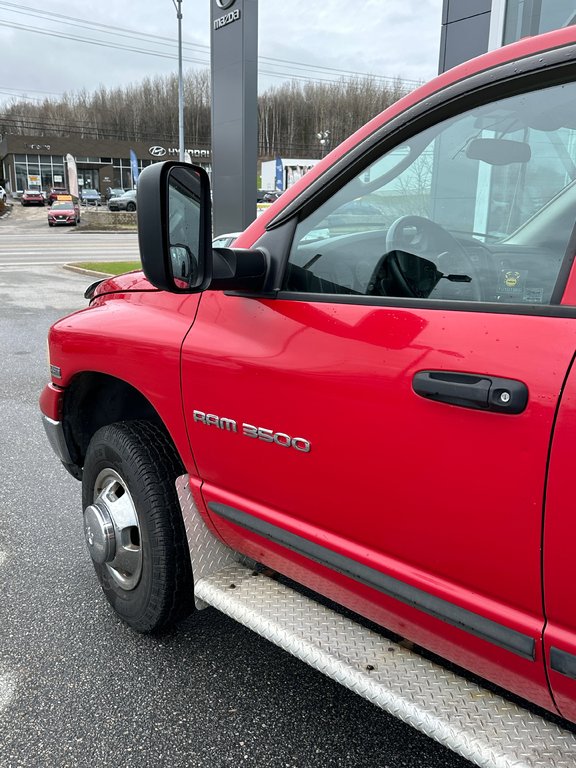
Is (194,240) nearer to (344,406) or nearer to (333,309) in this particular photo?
(333,309)

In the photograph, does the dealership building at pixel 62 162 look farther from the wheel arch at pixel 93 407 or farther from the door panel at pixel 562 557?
the door panel at pixel 562 557

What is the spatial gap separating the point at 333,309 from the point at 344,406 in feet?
0.86

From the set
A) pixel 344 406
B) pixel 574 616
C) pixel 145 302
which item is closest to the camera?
pixel 574 616

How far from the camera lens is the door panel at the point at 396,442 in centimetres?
127

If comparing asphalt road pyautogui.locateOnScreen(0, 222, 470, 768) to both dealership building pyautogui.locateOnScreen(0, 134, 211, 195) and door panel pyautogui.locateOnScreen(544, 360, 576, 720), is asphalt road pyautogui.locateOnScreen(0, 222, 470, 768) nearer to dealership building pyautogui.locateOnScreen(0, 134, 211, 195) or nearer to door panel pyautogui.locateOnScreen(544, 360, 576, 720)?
door panel pyautogui.locateOnScreen(544, 360, 576, 720)

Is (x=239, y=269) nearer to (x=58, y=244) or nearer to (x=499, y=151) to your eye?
(x=499, y=151)

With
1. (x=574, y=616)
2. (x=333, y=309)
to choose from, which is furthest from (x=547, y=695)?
(x=333, y=309)

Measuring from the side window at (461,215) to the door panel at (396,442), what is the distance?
112mm

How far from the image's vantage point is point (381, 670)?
5.66 ft

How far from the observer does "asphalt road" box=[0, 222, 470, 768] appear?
2.00 meters

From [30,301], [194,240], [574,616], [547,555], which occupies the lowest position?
[30,301]

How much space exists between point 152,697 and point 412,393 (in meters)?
1.55

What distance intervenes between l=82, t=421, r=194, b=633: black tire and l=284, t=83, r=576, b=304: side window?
93cm

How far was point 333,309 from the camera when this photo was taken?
1646mm
